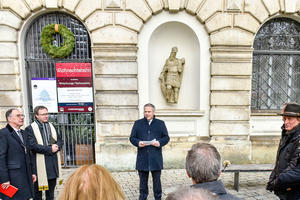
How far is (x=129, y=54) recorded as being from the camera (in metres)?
5.84

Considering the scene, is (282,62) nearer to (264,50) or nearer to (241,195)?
(264,50)

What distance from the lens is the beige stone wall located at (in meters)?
5.71

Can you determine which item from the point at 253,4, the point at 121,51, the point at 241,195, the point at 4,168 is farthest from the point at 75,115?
the point at 253,4

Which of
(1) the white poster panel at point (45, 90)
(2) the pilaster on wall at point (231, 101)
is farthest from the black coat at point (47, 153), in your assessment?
(2) the pilaster on wall at point (231, 101)

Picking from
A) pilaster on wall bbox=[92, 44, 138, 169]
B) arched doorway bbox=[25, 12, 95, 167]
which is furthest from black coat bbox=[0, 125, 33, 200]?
arched doorway bbox=[25, 12, 95, 167]

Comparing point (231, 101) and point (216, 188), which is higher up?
point (231, 101)

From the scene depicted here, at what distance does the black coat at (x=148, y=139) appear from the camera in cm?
400

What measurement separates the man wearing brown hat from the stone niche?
135 inches

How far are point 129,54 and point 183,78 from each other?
1857 millimetres

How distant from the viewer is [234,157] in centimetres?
613

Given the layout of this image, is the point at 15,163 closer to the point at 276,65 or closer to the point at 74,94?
the point at 74,94

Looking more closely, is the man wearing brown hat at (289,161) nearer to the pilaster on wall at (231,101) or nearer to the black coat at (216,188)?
the black coat at (216,188)

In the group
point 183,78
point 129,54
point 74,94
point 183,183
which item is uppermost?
point 129,54

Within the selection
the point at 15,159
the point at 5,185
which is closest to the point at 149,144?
the point at 15,159
